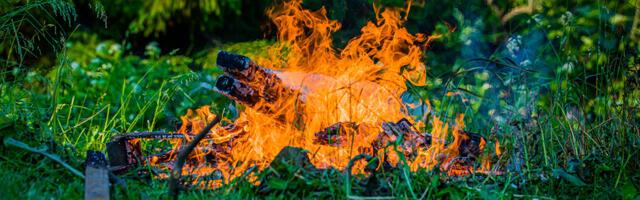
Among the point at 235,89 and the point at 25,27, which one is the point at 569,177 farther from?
the point at 25,27

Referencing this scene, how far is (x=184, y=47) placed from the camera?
5.45m

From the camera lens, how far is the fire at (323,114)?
2354 millimetres

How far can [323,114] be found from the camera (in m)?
2.60

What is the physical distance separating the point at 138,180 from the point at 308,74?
1.05 metres

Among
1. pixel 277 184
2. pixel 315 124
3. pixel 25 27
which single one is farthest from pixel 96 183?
pixel 25 27

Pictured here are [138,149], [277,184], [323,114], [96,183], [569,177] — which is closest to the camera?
[96,183]

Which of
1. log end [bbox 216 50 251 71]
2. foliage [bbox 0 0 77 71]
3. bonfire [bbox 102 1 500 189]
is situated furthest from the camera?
log end [bbox 216 50 251 71]

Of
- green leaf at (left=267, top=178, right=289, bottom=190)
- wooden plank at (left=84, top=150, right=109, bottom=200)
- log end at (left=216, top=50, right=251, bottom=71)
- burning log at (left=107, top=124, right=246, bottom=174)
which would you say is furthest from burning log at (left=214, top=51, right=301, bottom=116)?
wooden plank at (left=84, top=150, right=109, bottom=200)

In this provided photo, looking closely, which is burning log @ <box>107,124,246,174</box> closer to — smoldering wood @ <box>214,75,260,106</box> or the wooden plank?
smoldering wood @ <box>214,75,260,106</box>

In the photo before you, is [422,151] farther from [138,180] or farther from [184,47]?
[184,47]

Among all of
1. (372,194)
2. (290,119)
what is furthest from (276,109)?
(372,194)

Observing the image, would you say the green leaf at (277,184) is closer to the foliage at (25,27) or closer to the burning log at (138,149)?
the burning log at (138,149)

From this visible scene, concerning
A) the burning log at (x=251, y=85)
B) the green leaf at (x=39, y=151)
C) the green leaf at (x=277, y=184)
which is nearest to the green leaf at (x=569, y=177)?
the green leaf at (x=277, y=184)

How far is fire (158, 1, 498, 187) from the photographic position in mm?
2354
